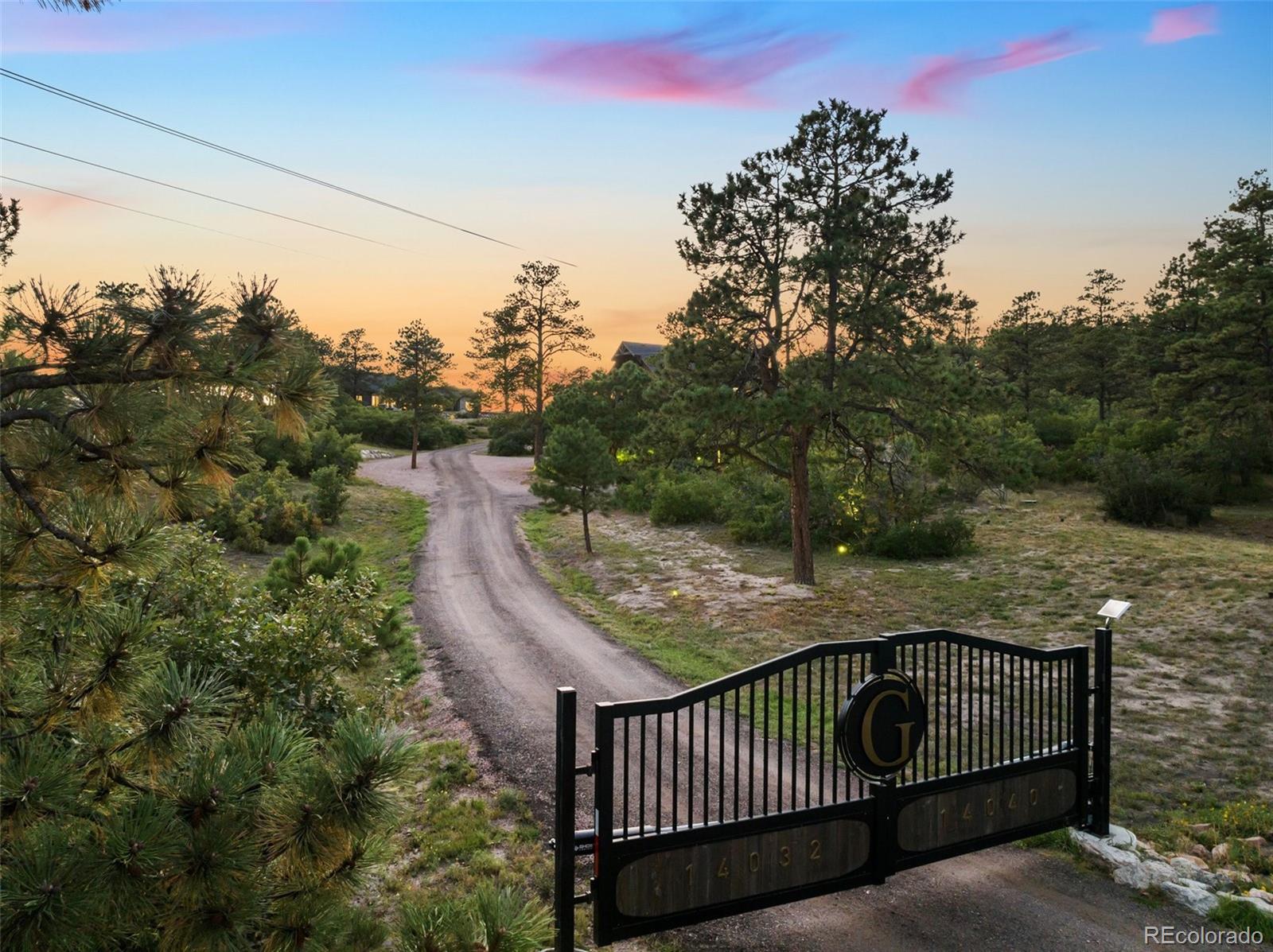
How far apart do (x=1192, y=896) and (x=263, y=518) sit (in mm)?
24327

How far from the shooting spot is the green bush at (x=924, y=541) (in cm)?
2273

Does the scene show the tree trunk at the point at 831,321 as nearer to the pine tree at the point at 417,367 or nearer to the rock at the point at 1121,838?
the rock at the point at 1121,838

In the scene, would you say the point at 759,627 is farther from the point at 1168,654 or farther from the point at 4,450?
the point at 4,450

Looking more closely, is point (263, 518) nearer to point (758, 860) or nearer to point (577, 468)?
point (577, 468)

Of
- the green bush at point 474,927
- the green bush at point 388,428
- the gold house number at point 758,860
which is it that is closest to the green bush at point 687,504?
the gold house number at point 758,860

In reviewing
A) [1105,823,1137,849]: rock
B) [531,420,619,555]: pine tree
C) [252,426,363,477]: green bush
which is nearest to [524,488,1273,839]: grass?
[1105,823,1137,849]: rock

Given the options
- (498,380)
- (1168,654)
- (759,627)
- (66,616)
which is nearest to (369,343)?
(498,380)

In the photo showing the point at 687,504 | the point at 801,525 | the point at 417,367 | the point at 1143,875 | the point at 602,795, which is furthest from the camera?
the point at 417,367

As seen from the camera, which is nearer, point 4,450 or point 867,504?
point 4,450

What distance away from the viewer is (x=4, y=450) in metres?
3.00

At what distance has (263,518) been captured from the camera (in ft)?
80.5

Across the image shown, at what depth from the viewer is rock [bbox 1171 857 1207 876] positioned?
6.56m

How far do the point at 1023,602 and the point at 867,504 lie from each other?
25.5ft

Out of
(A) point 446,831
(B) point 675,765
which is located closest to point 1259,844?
(B) point 675,765
